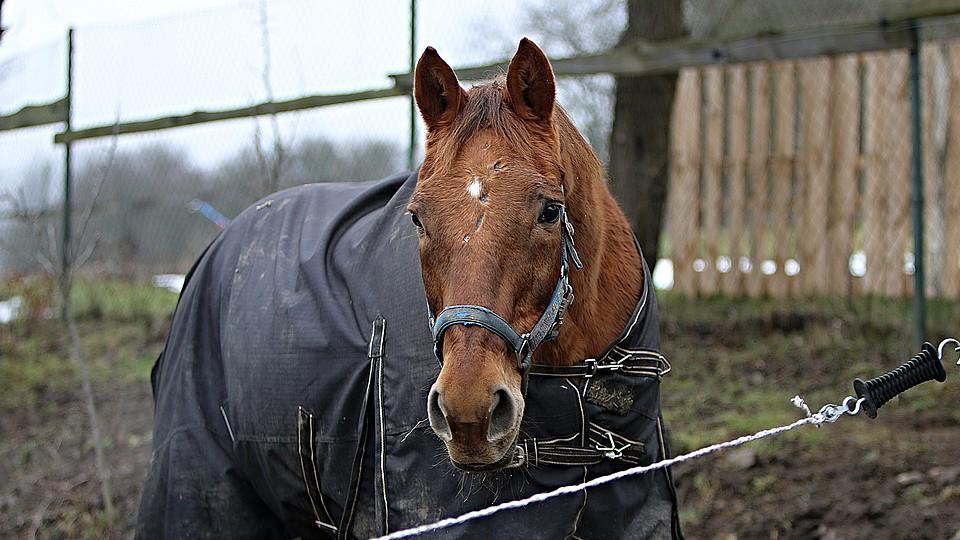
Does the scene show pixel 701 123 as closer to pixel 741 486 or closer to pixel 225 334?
pixel 741 486

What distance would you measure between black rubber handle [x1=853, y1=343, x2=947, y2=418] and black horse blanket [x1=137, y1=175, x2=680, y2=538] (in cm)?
59

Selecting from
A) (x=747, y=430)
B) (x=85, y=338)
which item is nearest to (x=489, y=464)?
(x=747, y=430)

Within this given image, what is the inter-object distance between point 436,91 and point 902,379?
156 cm

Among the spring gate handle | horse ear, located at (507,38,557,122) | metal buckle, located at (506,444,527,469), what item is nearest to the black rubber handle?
the spring gate handle

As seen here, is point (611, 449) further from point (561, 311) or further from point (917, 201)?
point (917, 201)

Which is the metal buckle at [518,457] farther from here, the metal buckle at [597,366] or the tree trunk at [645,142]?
the tree trunk at [645,142]

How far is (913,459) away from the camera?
5039 mm

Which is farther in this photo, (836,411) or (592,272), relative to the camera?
(592,272)

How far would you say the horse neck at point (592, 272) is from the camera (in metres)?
2.86

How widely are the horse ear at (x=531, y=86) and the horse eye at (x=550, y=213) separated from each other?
0.31 m

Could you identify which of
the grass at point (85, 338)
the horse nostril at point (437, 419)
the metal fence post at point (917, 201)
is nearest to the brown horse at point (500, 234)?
the horse nostril at point (437, 419)

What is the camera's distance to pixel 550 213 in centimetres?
261

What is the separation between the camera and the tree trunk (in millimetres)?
6629

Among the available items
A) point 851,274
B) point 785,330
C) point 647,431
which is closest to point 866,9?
point 851,274
